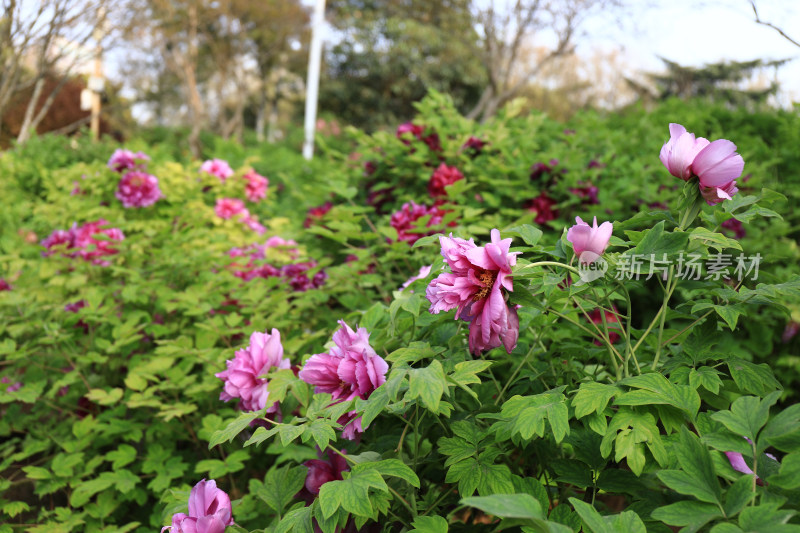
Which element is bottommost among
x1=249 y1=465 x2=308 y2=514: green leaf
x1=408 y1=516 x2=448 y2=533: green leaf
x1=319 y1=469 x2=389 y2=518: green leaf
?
x1=249 y1=465 x2=308 y2=514: green leaf

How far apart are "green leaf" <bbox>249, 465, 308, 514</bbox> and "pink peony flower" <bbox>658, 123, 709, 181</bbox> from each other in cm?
99

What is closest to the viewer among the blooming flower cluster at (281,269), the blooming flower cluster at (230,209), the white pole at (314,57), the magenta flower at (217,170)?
the blooming flower cluster at (281,269)

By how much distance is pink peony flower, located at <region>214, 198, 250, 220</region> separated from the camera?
393cm

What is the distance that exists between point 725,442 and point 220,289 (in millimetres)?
2109

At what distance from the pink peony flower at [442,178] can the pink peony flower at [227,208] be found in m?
1.59

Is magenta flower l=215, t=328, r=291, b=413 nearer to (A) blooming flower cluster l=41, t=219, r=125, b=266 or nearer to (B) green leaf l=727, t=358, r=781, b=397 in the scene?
(B) green leaf l=727, t=358, r=781, b=397

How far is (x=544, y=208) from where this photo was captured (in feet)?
9.60

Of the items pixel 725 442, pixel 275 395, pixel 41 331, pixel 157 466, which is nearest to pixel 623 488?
pixel 725 442

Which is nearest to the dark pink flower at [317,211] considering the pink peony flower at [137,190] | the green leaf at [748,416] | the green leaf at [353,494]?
the pink peony flower at [137,190]

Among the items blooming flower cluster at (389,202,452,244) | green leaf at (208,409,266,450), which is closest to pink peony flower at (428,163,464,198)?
blooming flower cluster at (389,202,452,244)

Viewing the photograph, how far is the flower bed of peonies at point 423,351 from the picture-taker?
100cm

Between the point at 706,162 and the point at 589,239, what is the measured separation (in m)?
0.26

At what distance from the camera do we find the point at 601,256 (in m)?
1.09

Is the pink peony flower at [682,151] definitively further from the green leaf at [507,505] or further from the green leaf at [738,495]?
the green leaf at [507,505]
